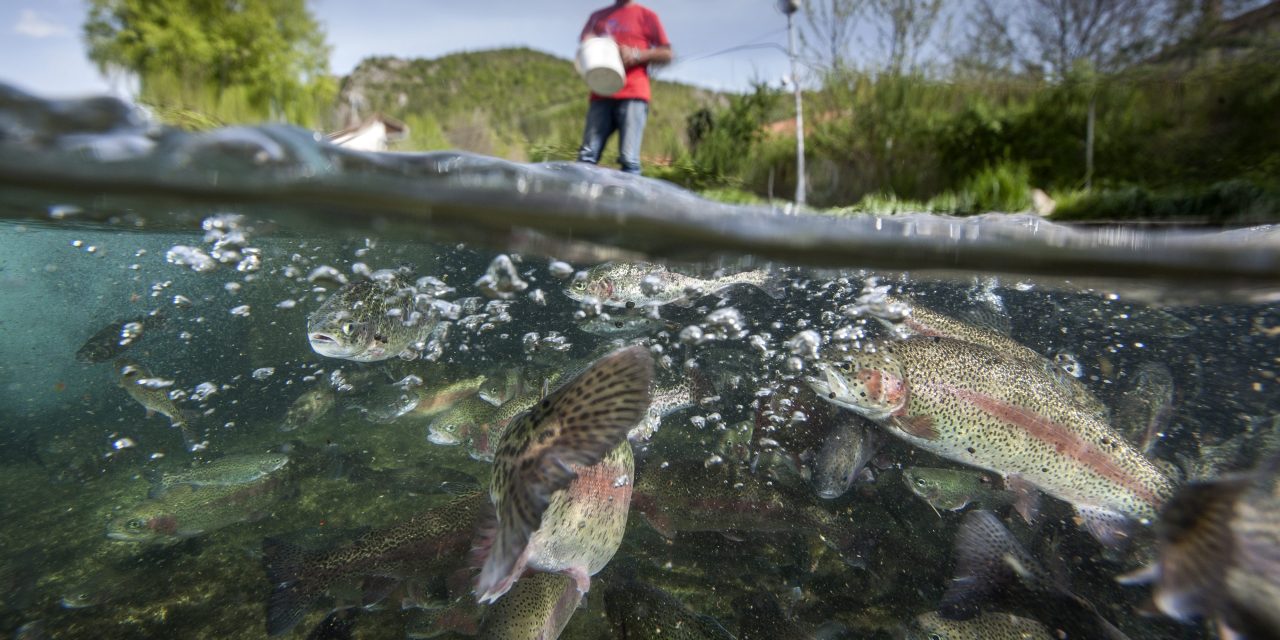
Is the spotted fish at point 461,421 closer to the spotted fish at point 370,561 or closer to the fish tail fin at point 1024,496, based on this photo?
the spotted fish at point 370,561

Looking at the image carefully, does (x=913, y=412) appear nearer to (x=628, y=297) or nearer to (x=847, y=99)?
(x=628, y=297)

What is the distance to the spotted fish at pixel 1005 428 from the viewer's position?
125 inches

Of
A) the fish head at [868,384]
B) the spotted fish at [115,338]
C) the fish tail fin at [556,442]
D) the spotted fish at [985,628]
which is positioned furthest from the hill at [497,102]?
the spotted fish at [985,628]

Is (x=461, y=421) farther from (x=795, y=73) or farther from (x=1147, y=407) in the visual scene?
(x=795, y=73)

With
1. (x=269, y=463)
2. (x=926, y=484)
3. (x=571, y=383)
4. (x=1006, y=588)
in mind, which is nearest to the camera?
(x=571, y=383)

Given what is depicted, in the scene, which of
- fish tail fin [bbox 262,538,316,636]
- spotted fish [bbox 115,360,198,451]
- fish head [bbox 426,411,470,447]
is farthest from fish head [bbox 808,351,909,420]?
spotted fish [bbox 115,360,198,451]

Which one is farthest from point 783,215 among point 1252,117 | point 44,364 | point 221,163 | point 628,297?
point 1252,117

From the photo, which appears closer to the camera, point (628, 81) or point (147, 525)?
point (147, 525)

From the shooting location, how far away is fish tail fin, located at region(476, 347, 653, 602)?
197 cm

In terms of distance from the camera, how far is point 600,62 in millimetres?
5828

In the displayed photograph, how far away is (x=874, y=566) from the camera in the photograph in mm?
3602

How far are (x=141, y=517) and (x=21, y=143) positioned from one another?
2.34 meters

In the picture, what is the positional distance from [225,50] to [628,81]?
18185mm

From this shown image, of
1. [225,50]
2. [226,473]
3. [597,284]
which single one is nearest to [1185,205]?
[597,284]
